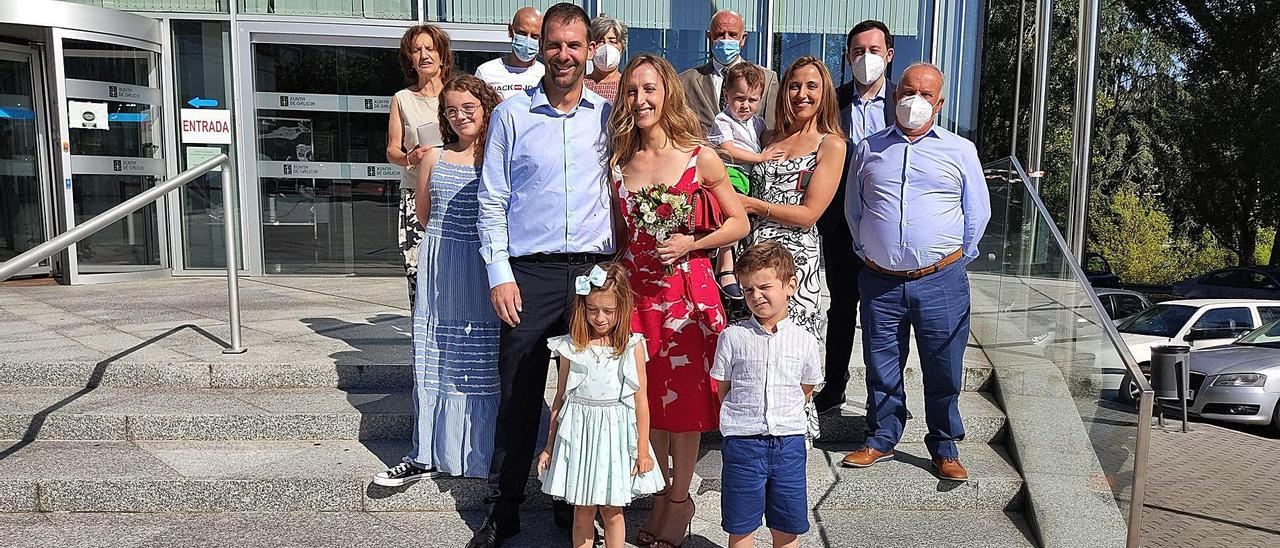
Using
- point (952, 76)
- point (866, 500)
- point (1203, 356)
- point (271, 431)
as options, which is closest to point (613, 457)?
point (866, 500)

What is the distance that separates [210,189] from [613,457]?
7817 millimetres

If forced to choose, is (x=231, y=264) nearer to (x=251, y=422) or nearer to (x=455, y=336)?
(x=251, y=422)

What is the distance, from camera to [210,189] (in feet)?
31.7

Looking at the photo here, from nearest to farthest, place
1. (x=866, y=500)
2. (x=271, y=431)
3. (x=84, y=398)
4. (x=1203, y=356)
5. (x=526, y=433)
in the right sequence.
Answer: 1. (x=526, y=433)
2. (x=866, y=500)
3. (x=271, y=431)
4. (x=84, y=398)
5. (x=1203, y=356)

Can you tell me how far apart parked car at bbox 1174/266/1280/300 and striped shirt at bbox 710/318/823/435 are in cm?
2308

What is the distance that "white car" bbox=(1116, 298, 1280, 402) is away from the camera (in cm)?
1324

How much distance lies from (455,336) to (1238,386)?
973 cm

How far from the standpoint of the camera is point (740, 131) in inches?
153

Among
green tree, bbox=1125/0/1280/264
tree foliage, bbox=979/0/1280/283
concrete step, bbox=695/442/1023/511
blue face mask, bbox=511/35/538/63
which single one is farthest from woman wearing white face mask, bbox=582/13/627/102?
green tree, bbox=1125/0/1280/264

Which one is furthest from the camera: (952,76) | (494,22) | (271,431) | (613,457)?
(494,22)

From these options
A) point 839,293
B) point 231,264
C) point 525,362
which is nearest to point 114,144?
point 231,264

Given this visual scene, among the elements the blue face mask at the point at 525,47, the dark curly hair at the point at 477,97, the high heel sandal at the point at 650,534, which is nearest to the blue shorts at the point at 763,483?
the high heel sandal at the point at 650,534

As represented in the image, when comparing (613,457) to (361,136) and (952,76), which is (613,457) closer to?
(952,76)

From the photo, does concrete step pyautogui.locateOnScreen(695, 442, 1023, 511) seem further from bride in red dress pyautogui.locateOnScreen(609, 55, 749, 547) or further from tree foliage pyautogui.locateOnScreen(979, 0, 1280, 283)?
Answer: tree foliage pyautogui.locateOnScreen(979, 0, 1280, 283)
